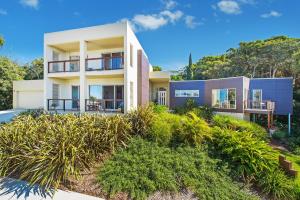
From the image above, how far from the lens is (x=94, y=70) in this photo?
15805mm

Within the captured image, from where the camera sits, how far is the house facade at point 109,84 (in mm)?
15402

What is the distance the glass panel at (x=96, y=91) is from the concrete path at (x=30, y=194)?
12037mm

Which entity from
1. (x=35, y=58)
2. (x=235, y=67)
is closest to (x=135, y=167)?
(x=235, y=67)

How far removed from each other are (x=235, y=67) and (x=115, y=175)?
32.0 meters

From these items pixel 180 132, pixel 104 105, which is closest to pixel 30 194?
pixel 180 132

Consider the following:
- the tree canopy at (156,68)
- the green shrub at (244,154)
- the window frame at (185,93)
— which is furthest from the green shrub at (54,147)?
the tree canopy at (156,68)

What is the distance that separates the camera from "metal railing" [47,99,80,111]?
17172 millimetres

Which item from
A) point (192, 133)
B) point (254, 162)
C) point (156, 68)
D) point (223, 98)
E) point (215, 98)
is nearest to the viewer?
point (254, 162)

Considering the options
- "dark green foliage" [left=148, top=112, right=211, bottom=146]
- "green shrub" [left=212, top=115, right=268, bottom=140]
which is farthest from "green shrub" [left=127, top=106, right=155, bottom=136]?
"green shrub" [left=212, top=115, right=268, bottom=140]

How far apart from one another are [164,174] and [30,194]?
422 centimetres

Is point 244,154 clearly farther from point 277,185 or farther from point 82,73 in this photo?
point 82,73

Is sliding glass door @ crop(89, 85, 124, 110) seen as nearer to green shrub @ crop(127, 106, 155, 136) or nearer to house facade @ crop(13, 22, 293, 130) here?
house facade @ crop(13, 22, 293, 130)

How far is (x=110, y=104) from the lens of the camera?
17297 millimetres

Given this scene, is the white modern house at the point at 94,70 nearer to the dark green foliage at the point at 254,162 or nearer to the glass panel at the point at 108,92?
the glass panel at the point at 108,92
